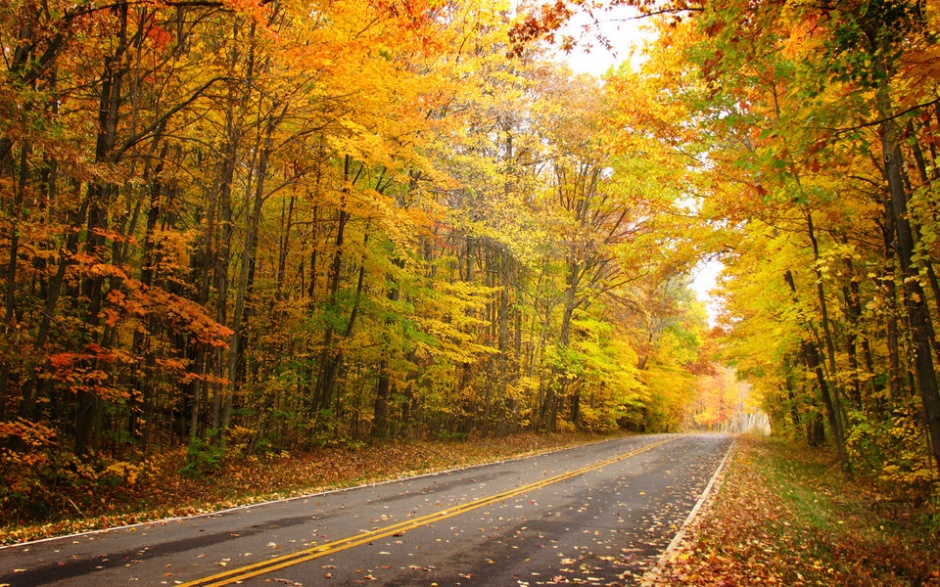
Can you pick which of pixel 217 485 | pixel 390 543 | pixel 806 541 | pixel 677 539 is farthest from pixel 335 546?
pixel 806 541

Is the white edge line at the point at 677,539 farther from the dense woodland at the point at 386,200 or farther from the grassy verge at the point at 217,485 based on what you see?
the grassy verge at the point at 217,485

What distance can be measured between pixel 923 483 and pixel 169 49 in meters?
17.9

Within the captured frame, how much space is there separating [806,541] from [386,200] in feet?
40.2

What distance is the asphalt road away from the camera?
5910 mm

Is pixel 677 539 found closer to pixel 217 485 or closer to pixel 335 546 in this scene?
pixel 335 546

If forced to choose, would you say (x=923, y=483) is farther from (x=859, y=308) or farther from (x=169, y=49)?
(x=169, y=49)

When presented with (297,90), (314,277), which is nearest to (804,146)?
(297,90)

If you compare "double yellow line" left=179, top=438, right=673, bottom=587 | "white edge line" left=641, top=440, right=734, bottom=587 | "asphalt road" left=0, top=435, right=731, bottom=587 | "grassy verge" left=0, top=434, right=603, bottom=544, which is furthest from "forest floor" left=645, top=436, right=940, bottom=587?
"grassy verge" left=0, top=434, right=603, bottom=544

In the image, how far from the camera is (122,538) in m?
7.33

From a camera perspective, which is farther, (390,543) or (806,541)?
(806,541)

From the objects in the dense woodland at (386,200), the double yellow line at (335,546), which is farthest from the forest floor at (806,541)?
the double yellow line at (335,546)

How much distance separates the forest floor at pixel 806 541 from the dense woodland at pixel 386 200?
1210 millimetres

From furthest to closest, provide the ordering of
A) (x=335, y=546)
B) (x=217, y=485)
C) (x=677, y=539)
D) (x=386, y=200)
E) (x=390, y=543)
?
(x=386, y=200)
(x=217, y=485)
(x=677, y=539)
(x=390, y=543)
(x=335, y=546)

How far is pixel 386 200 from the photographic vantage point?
15734 millimetres
